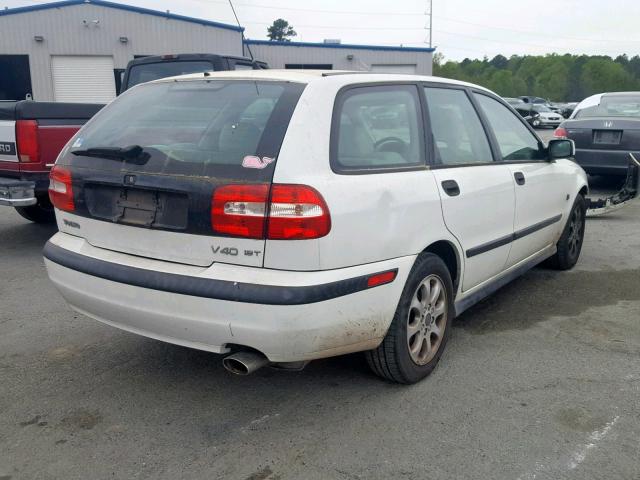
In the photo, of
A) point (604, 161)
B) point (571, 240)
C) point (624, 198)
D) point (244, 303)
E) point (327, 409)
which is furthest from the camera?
point (604, 161)

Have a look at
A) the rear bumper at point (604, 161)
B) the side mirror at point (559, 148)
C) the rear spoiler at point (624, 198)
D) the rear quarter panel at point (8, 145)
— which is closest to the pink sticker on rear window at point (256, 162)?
the side mirror at point (559, 148)

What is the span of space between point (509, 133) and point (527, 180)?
37 cm

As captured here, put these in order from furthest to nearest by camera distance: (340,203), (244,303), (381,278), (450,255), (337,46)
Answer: (337,46), (450,255), (381,278), (340,203), (244,303)

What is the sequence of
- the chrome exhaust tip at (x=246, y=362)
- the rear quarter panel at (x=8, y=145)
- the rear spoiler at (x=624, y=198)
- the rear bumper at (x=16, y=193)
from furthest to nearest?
the rear spoiler at (x=624, y=198), the rear quarter panel at (x=8, y=145), the rear bumper at (x=16, y=193), the chrome exhaust tip at (x=246, y=362)

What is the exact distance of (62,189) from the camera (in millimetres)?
3393

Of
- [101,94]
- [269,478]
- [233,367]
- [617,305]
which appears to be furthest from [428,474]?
[101,94]

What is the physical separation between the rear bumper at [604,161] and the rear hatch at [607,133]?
73mm

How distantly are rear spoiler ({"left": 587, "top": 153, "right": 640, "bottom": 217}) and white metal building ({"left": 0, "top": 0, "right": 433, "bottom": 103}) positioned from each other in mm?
19043

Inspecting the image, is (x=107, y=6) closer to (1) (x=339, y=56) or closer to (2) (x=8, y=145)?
(1) (x=339, y=56)

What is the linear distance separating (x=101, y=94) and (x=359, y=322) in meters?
23.2

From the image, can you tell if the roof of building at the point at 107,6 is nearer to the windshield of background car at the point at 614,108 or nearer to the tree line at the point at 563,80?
the windshield of background car at the point at 614,108

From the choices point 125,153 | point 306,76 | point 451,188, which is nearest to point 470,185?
point 451,188

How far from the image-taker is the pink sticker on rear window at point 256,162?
9.05 feet

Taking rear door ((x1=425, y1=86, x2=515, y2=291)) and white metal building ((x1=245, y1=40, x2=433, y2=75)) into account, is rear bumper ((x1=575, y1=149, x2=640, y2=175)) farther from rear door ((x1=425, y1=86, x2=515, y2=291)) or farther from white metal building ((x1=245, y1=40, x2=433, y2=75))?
white metal building ((x1=245, y1=40, x2=433, y2=75))
